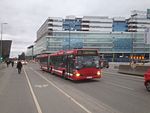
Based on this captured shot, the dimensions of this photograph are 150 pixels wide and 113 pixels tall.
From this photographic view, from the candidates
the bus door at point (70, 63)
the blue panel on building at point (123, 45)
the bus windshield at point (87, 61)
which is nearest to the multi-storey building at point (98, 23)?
the blue panel on building at point (123, 45)

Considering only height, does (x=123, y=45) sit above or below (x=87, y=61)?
above

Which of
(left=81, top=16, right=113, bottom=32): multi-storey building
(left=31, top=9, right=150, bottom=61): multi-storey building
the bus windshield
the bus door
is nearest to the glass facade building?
(left=31, top=9, right=150, bottom=61): multi-storey building

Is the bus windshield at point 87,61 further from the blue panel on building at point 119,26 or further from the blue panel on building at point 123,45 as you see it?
the blue panel on building at point 119,26

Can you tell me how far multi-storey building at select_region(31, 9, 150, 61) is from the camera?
14700 cm

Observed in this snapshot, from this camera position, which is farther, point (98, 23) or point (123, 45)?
point (98, 23)

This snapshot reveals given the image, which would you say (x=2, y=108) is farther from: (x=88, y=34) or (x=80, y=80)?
(x=88, y=34)

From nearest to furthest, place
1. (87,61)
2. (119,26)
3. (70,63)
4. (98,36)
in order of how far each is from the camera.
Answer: (87,61) → (70,63) → (119,26) → (98,36)

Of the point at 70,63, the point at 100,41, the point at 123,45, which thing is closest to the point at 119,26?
the point at 100,41

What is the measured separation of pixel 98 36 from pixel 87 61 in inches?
5436

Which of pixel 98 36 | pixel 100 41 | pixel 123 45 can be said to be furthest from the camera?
pixel 98 36

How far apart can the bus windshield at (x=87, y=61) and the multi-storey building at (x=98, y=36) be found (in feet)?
375

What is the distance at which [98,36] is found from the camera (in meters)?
163

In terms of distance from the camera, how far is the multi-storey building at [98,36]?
5787 inches

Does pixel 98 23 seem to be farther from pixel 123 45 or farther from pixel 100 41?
pixel 123 45
